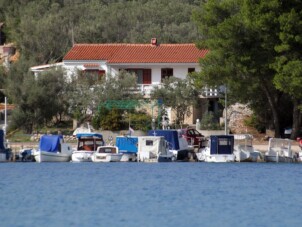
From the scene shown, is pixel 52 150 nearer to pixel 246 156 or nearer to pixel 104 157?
pixel 104 157

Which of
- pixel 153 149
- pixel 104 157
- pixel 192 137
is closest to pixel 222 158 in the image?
pixel 153 149

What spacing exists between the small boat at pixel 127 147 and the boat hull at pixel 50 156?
328 centimetres

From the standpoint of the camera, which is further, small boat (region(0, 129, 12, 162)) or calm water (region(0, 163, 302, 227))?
small boat (region(0, 129, 12, 162))

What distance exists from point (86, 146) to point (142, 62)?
63.1 ft

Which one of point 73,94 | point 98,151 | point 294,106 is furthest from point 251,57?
point 73,94

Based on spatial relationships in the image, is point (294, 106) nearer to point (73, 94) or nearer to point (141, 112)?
point (141, 112)

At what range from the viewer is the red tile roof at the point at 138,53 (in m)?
91.8

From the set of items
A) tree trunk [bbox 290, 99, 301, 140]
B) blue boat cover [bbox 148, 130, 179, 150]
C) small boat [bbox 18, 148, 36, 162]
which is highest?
tree trunk [bbox 290, 99, 301, 140]

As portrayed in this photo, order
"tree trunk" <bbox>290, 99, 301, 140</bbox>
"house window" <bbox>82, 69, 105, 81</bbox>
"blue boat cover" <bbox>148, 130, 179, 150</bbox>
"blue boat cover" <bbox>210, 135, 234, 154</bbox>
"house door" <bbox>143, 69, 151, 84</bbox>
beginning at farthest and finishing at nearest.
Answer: "house door" <bbox>143, 69, 151, 84</bbox>
"house window" <bbox>82, 69, 105, 81</bbox>
"tree trunk" <bbox>290, 99, 301, 140</bbox>
"blue boat cover" <bbox>148, 130, 179, 150</bbox>
"blue boat cover" <bbox>210, 135, 234, 154</bbox>

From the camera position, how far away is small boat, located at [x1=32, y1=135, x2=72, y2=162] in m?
72.6

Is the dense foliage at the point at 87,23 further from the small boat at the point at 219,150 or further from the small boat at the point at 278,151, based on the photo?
the small boat at the point at 278,151

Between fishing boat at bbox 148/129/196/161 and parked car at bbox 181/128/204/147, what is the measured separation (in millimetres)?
1695

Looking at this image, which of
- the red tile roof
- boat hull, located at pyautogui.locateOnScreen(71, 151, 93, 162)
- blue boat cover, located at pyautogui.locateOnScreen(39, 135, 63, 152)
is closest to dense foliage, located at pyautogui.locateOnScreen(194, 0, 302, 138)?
boat hull, located at pyautogui.locateOnScreen(71, 151, 93, 162)

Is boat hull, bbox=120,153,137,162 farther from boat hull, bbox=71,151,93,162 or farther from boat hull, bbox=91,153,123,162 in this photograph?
boat hull, bbox=71,151,93,162
